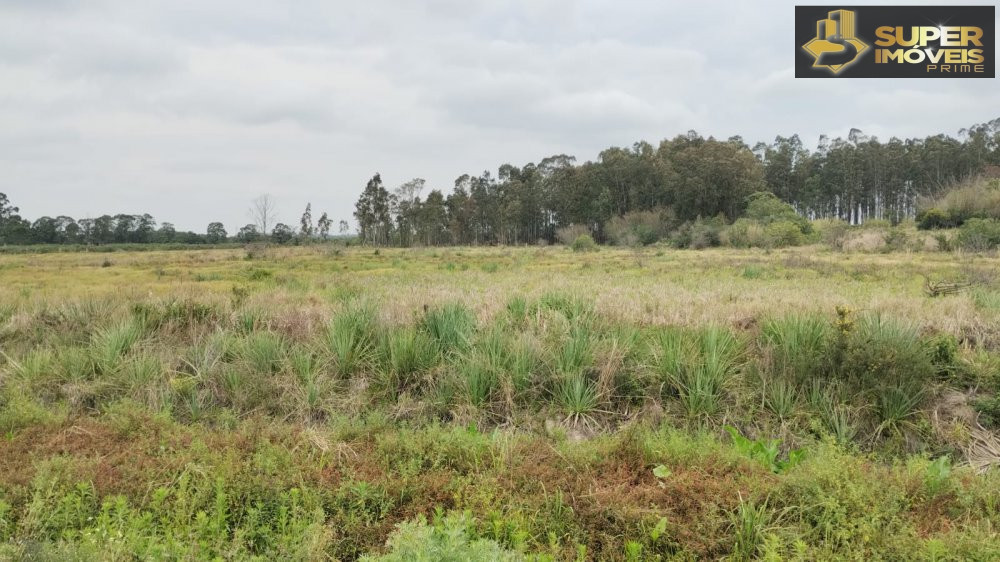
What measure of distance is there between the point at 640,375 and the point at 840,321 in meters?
2.93

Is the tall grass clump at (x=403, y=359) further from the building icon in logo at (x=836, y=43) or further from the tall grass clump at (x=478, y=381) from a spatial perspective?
the building icon in logo at (x=836, y=43)

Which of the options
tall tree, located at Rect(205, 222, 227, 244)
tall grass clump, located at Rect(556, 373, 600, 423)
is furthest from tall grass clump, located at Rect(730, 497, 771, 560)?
tall tree, located at Rect(205, 222, 227, 244)

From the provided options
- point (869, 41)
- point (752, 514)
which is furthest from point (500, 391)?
point (869, 41)

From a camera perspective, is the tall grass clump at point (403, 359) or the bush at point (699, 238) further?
the bush at point (699, 238)

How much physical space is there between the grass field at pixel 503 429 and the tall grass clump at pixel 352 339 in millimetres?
52

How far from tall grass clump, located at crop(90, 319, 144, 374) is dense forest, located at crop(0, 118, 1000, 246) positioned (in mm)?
67791

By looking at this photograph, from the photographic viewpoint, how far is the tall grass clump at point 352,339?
8148mm

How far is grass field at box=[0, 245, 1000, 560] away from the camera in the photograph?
12.9ft

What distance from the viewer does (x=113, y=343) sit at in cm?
852

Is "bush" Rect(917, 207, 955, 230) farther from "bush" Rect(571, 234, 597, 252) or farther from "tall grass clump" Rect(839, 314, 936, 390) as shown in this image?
"tall grass clump" Rect(839, 314, 936, 390)

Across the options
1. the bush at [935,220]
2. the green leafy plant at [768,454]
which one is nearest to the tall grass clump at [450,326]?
the green leafy plant at [768,454]

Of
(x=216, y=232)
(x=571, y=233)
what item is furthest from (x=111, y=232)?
(x=571, y=233)

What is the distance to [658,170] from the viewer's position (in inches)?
3329

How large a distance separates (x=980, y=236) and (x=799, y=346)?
32.9m
